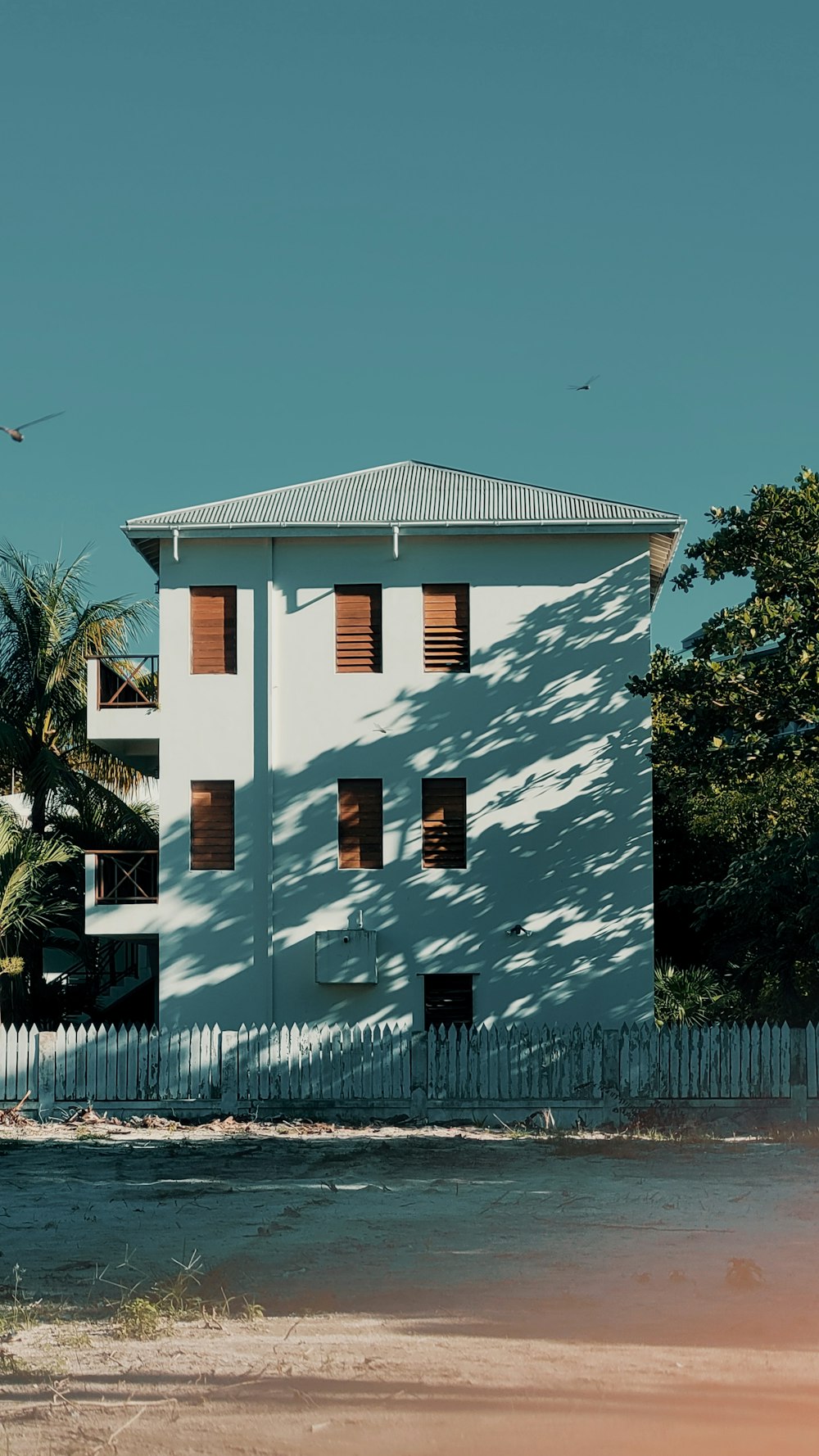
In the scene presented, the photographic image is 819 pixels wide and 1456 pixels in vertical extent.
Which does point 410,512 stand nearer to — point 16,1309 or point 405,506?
point 405,506

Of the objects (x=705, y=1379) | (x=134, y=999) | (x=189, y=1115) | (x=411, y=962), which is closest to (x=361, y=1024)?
(x=411, y=962)

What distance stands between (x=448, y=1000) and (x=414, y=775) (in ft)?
12.6

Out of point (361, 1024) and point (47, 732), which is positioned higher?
point (47, 732)

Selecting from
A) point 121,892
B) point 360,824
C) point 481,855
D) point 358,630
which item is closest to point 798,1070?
point 481,855

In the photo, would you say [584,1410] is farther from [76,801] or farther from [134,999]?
[134,999]

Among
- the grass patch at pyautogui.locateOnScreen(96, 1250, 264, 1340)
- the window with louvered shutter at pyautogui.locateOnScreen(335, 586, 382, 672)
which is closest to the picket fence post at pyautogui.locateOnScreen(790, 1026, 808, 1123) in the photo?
the window with louvered shutter at pyautogui.locateOnScreen(335, 586, 382, 672)

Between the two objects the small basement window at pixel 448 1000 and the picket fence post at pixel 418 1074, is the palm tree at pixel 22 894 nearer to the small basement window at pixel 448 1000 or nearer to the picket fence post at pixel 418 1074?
the small basement window at pixel 448 1000

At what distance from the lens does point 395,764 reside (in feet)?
76.9

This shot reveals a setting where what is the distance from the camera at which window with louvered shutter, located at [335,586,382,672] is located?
23766mm

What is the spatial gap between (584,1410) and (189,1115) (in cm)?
1494

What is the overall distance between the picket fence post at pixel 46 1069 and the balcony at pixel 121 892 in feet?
8.40

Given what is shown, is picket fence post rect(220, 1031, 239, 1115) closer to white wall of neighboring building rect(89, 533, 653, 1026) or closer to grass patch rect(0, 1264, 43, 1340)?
white wall of neighboring building rect(89, 533, 653, 1026)

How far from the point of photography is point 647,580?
23562 mm

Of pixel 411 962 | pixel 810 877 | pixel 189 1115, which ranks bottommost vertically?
pixel 189 1115
